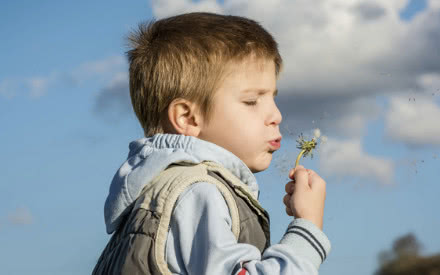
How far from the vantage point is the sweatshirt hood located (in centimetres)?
341

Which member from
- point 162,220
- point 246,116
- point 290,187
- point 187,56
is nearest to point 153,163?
point 162,220

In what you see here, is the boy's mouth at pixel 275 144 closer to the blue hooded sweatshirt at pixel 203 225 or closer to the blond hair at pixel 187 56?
the blue hooded sweatshirt at pixel 203 225

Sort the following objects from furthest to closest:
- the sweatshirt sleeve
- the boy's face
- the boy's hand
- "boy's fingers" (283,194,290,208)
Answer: "boy's fingers" (283,194,290,208), the boy's face, the boy's hand, the sweatshirt sleeve

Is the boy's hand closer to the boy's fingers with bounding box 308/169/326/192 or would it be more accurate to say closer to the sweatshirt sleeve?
the boy's fingers with bounding box 308/169/326/192

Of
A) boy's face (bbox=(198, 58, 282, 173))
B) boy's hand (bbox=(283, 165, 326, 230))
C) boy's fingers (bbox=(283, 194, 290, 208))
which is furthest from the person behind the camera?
boy's fingers (bbox=(283, 194, 290, 208))

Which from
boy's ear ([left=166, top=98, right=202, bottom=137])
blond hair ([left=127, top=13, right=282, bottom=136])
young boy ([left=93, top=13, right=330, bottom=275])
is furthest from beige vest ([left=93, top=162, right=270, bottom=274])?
blond hair ([left=127, top=13, right=282, bottom=136])

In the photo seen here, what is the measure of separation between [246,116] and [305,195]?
1.85ft

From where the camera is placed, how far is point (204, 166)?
3426 mm

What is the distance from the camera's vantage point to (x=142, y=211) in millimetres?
3273

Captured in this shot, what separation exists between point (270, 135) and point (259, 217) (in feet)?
1.68

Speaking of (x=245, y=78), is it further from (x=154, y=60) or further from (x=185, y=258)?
(x=185, y=258)

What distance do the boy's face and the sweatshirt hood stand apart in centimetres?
9

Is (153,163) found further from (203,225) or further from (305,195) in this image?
(305,195)

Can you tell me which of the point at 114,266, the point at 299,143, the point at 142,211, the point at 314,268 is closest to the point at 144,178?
the point at 142,211
